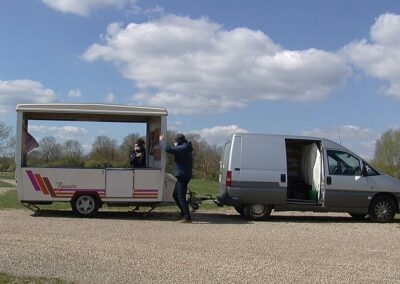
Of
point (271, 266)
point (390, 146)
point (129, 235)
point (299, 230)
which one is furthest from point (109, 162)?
point (390, 146)

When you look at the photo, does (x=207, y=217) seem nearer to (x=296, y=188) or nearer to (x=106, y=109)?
(x=296, y=188)

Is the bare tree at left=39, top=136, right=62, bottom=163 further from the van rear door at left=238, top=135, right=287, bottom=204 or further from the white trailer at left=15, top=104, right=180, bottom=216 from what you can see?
the van rear door at left=238, top=135, right=287, bottom=204

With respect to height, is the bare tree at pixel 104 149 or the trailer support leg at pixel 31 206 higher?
the bare tree at pixel 104 149

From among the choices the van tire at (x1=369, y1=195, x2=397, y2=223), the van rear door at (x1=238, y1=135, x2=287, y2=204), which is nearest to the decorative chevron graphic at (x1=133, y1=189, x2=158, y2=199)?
the van rear door at (x1=238, y1=135, x2=287, y2=204)

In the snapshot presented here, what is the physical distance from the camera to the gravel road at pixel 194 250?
7.54 meters

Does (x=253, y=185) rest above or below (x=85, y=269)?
above

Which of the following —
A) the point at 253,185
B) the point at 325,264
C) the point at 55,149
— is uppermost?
the point at 55,149

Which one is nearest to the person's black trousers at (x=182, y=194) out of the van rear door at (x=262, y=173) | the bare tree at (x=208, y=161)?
the van rear door at (x=262, y=173)

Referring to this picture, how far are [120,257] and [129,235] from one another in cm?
250

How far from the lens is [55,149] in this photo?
49.7 feet

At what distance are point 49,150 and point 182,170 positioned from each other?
378 cm

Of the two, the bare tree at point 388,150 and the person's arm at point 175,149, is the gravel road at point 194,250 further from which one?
the bare tree at point 388,150

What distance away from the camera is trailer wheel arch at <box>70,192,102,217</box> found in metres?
14.1

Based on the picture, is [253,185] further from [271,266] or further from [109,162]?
[271,266]
